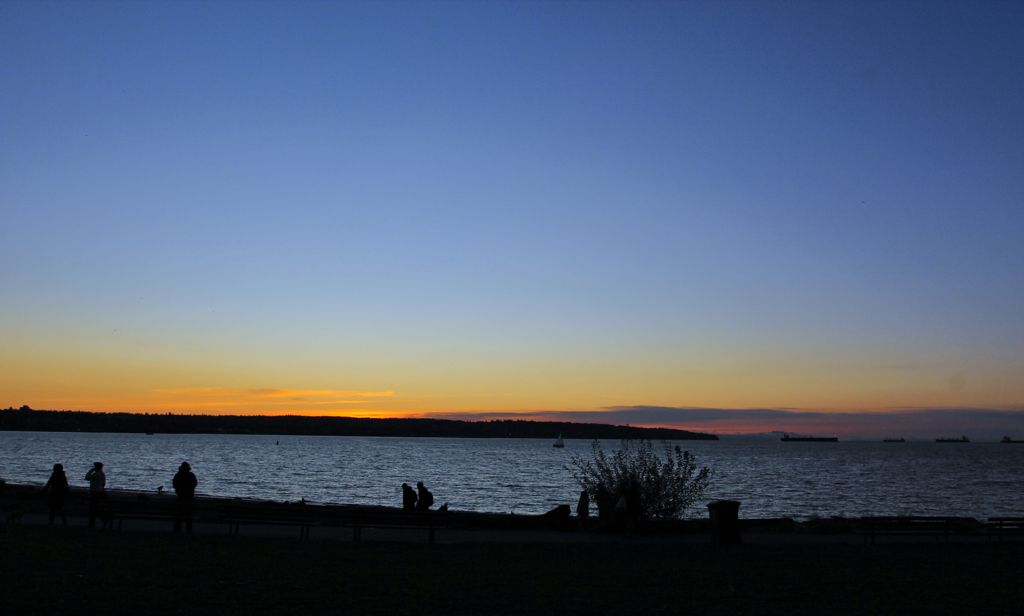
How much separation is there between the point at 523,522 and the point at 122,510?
10.2 meters

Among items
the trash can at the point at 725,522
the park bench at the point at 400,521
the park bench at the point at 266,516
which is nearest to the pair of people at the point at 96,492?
the park bench at the point at 266,516

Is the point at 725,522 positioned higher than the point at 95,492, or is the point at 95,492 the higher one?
the point at 95,492

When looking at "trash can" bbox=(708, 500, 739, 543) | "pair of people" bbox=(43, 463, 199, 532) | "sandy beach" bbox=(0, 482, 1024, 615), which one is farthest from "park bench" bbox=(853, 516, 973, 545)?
"pair of people" bbox=(43, 463, 199, 532)

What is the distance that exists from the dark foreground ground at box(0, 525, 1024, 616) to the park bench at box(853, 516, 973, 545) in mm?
1641

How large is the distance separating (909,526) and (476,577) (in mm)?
12020

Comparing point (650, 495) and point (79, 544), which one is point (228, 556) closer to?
point (79, 544)

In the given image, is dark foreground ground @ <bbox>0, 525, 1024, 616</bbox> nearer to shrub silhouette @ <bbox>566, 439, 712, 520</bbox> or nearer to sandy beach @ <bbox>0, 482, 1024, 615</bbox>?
sandy beach @ <bbox>0, 482, 1024, 615</bbox>

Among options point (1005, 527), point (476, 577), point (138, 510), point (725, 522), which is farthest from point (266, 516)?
point (1005, 527)

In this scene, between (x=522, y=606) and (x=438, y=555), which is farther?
(x=438, y=555)

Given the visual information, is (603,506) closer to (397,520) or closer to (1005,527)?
(397,520)

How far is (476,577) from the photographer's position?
450 inches

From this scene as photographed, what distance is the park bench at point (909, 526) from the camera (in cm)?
1778

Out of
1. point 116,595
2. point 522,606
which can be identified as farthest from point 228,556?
point 522,606

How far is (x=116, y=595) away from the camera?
30.2 feet
